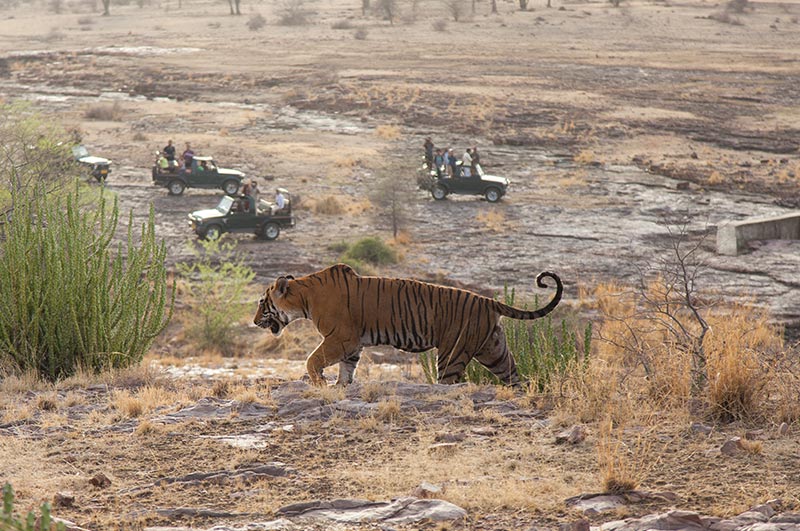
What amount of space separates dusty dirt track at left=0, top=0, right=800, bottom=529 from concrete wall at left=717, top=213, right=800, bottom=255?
37 cm

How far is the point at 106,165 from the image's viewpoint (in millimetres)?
32125

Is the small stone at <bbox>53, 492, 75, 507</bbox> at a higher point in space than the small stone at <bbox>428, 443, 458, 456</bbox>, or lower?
higher

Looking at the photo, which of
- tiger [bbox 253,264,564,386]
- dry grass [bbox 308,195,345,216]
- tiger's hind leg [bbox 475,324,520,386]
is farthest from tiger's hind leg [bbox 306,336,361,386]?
dry grass [bbox 308,195,345,216]

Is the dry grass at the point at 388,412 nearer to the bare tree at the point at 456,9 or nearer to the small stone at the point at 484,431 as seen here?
the small stone at the point at 484,431

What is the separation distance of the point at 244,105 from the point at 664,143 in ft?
65.9

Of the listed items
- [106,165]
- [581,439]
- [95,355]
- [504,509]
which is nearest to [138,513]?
[504,509]

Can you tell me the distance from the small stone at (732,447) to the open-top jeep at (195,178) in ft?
81.8

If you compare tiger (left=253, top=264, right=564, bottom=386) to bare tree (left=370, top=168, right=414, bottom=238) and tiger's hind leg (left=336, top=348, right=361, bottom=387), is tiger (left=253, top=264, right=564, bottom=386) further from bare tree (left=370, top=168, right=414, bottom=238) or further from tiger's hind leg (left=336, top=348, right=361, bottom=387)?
bare tree (left=370, top=168, right=414, bottom=238)

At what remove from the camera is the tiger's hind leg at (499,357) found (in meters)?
9.49

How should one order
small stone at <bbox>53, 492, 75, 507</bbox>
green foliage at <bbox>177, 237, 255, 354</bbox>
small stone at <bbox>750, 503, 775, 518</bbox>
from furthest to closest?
1. green foliage at <bbox>177, 237, 255, 354</bbox>
2. small stone at <bbox>53, 492, 75, 507</bbox>
3. small stone at <bbox>750, 503, 775, 518</bbox>

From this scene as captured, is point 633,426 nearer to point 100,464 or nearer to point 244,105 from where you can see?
point 100,464

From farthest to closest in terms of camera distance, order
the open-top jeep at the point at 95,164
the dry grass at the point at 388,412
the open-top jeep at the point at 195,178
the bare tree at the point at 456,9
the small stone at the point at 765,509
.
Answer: the bare tree at the point at 456,9 < the open-top jeep at the point at 95,164 < the open-top jeep at the point at 195,178 < the dry grass at the point at 388,412 < the small stone at the point at 765,509

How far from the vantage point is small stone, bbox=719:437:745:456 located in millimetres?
7012

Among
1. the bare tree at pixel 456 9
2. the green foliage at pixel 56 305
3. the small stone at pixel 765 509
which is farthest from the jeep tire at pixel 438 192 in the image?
the bare tree at pixel 456 9
